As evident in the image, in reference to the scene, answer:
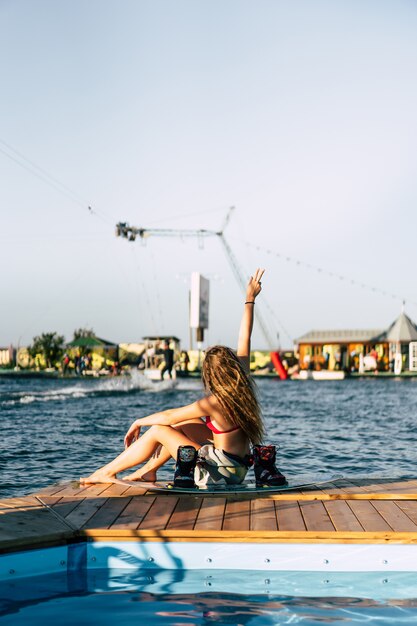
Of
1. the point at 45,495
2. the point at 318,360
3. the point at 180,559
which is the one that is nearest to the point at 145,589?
the point at 180,559

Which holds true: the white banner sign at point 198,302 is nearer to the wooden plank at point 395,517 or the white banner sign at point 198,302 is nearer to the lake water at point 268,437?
the lake water at point 268,437

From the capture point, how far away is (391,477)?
663 cm

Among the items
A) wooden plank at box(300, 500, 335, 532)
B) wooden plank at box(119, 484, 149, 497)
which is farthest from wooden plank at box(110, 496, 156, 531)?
wooden plank at box(300, 500, 335, 532)

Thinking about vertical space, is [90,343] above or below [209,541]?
above

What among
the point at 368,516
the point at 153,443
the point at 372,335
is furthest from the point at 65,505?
the point at 372,335

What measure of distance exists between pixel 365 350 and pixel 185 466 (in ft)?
197

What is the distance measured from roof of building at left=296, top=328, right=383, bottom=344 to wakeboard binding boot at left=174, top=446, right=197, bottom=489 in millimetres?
Result: 59038

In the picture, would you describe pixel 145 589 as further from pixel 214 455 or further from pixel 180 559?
pixel 214 455

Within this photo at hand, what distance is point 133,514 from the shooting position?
509 centimetres

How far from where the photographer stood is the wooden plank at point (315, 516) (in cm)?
471

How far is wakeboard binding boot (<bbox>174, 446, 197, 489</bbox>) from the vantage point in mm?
5539

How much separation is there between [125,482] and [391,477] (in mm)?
2550

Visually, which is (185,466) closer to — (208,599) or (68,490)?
(68,490)

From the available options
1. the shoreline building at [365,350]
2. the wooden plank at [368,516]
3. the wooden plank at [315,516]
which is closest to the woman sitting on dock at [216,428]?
the wooden plank at [315,516]
